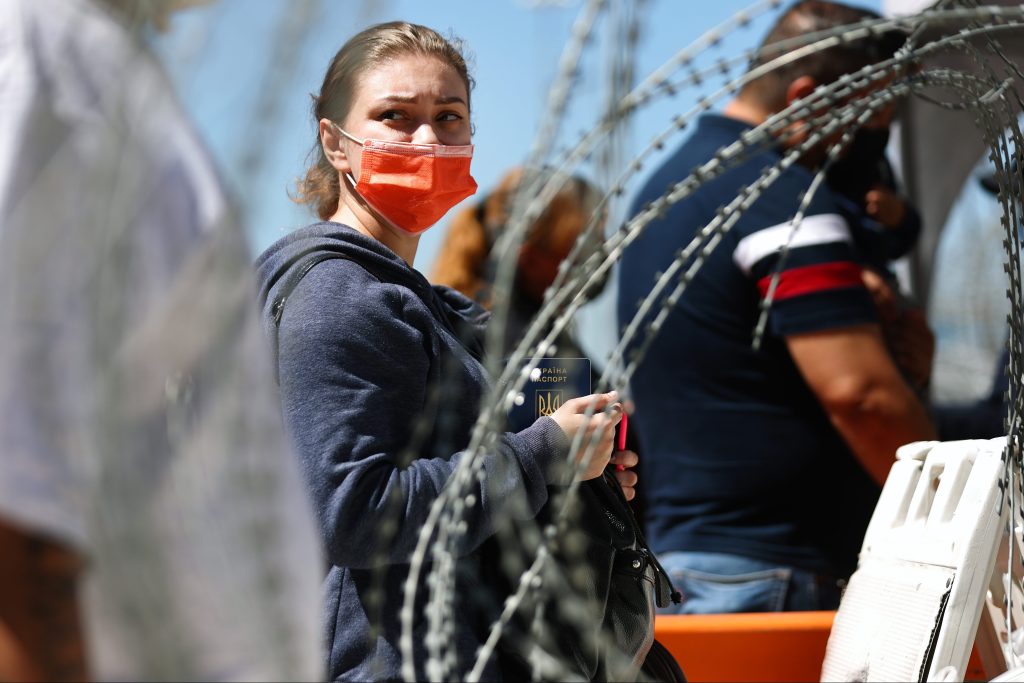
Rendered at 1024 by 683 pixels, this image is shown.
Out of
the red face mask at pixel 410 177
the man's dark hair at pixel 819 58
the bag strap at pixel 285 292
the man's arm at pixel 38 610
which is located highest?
the man's dark hair at pixel 819 58

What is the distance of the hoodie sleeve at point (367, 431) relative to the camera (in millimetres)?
1307

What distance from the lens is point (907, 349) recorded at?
2688 mm

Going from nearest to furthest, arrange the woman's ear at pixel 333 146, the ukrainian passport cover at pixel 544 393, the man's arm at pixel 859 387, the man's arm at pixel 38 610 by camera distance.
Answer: the man's arm at pixel 38 610, the ukrainian passport cover at pixel 544 393, the woman's ear at pixel 333 146, the man's arm at pixel 859 387

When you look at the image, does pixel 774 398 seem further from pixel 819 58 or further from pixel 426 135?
pixel 426 135

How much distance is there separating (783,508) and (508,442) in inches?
45.4

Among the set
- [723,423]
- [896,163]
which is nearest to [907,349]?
[723,423]

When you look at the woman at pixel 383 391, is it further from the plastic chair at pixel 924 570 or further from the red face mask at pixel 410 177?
the plastic chair at pixel 924 570

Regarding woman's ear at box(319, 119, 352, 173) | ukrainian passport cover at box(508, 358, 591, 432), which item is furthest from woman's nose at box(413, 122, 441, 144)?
ukrainian passport cover at box(508, 358, 591, 432)

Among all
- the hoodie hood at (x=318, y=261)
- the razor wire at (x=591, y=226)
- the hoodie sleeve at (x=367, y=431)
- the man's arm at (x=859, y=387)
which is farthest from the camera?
the man's arm at (x=859, y=387)

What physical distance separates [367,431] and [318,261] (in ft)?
0.76

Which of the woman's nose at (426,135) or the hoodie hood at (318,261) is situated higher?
the woman's nose at (426,135)

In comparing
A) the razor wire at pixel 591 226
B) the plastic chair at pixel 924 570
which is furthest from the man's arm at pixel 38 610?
the plastic chair at pixel 924 570

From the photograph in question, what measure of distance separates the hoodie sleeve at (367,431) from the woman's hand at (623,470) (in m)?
0.22

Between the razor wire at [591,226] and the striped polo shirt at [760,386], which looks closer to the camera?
the razor wire at [591,226]
